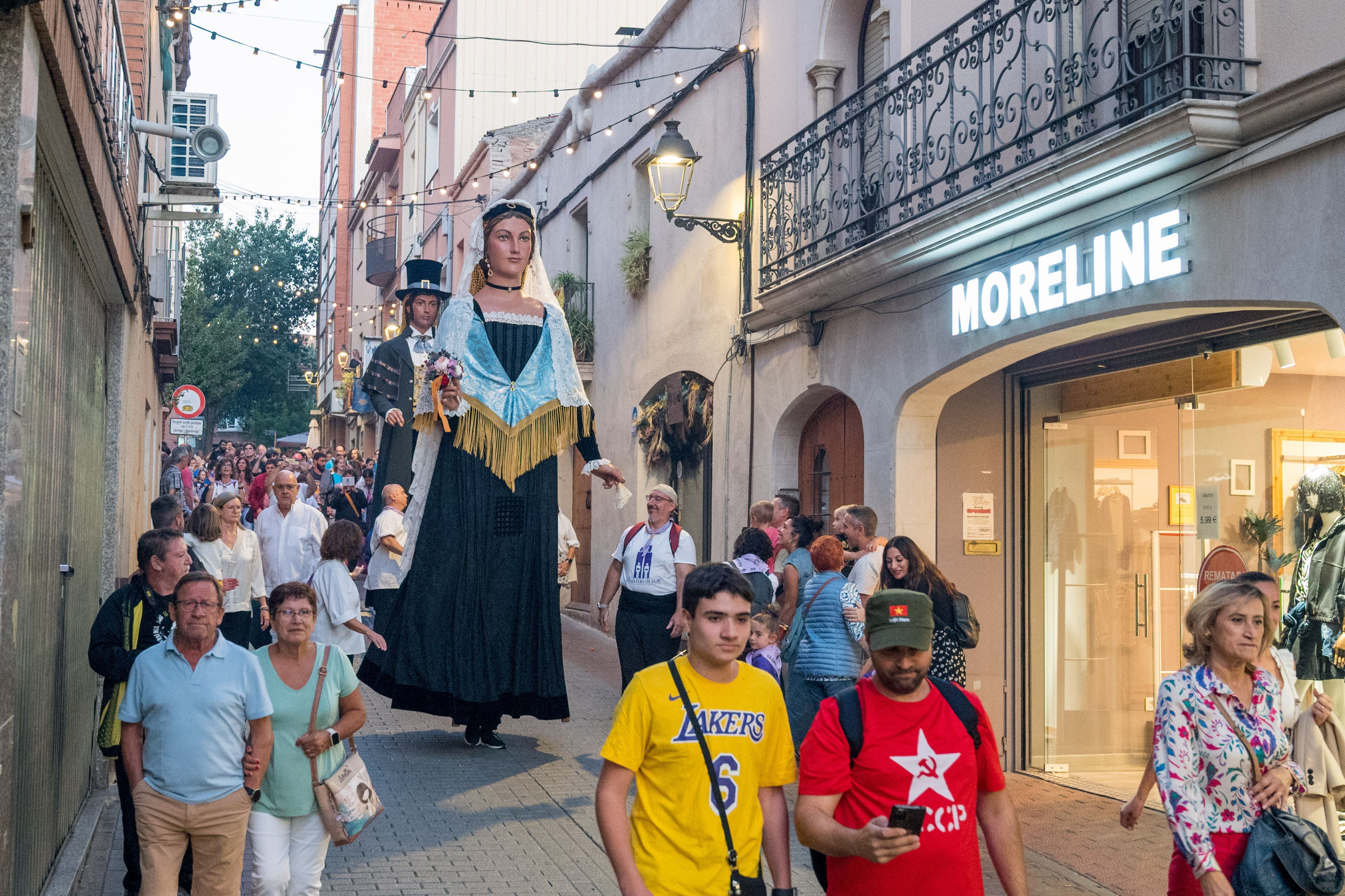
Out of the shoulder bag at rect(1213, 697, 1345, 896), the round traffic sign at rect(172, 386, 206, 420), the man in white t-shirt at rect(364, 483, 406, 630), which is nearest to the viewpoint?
the shoulder bag at rect(1213, 697, 1345, 896)

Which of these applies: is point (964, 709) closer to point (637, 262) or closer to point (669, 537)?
point (669, 537)

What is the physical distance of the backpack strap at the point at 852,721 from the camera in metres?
3.58

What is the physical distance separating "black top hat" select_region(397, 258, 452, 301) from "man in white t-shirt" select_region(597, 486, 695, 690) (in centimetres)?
332

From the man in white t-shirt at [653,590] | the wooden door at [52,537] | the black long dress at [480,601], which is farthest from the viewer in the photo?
the man in white t-shirt at [653,590]

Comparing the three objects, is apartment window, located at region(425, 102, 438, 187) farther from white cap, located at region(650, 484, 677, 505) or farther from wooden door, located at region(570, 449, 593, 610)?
white cap, located at region(650, 484, 677, 505)

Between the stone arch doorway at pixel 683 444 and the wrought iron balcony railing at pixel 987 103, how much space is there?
11.1ft

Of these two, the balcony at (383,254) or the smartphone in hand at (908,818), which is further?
the balcony at (383,254)

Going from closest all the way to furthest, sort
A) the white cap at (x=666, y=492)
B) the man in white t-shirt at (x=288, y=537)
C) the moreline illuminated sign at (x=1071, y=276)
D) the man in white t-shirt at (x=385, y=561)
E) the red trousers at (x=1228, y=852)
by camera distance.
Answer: the red trousers at (x=1228, y=852), the moreline illuminated sign at (x=1071, y=276), the white cap at (x=666, y=492), the man in white t-shirt at (x=385, y=561), the man in white t-shirt at (x=288, y=537)

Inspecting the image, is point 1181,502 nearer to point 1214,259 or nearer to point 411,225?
point 1214,259

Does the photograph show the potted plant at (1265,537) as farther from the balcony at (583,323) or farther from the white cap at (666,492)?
the balcony at (583,323)

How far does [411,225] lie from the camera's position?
118 feet

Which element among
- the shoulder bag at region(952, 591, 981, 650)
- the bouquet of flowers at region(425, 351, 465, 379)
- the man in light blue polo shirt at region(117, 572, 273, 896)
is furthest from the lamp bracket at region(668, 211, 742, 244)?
the man in light blue polo shirt at region(117, 572, 273, 896)

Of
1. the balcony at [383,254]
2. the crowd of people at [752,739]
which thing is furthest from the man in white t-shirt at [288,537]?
the balcony at [383,254]

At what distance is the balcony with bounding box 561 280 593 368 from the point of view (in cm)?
1944
